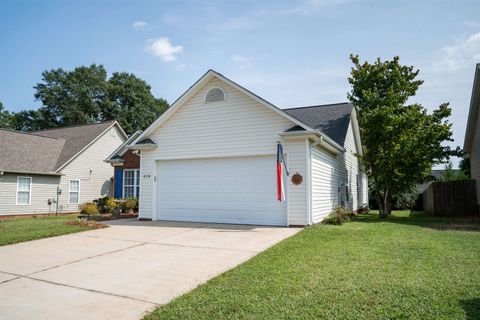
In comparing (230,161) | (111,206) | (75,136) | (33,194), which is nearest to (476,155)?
(230,161)

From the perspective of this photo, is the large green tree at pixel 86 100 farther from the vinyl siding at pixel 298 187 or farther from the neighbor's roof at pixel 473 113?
the neighbor's roof at pixel 473 113

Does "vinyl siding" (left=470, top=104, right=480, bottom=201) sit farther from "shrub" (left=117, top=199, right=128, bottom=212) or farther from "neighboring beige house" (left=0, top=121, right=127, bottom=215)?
"neighboring beige house" (left=0, top=121, right=127, bottom=215)

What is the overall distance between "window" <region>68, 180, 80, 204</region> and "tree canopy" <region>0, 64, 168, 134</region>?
2372cm

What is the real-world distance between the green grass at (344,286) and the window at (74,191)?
59.4 ft

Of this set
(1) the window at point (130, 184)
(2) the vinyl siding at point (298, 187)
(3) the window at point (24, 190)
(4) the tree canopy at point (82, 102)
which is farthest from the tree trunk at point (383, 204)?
(4) the tree canopy at point (82, 102)

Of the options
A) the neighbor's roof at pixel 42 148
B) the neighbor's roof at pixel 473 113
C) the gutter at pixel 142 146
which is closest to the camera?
the gutter at pixel 142 146

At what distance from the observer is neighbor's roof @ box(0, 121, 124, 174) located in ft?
61.8

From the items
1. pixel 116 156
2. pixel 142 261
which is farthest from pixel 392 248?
pixel 116 156

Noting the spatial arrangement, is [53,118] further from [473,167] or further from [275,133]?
[473,167]

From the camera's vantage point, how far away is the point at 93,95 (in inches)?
1848

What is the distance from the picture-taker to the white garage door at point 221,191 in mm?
11867

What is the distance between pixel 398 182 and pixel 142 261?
1370 centimetres

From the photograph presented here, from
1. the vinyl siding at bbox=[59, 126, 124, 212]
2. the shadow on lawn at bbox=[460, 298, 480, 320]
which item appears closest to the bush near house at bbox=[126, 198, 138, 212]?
the vinyl siding at bbox=[59, 126, 124, 212]

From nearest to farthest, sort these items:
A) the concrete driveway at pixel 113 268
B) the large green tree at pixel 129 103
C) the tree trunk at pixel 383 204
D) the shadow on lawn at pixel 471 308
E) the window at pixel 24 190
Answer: the shadow on lawn at pixel 471 308 < the concrete driveway at pixel 113 268 < the tree trunk at pixel 383 204 < the window at pixel 24 190 < the large green tree at pixel 129 103
